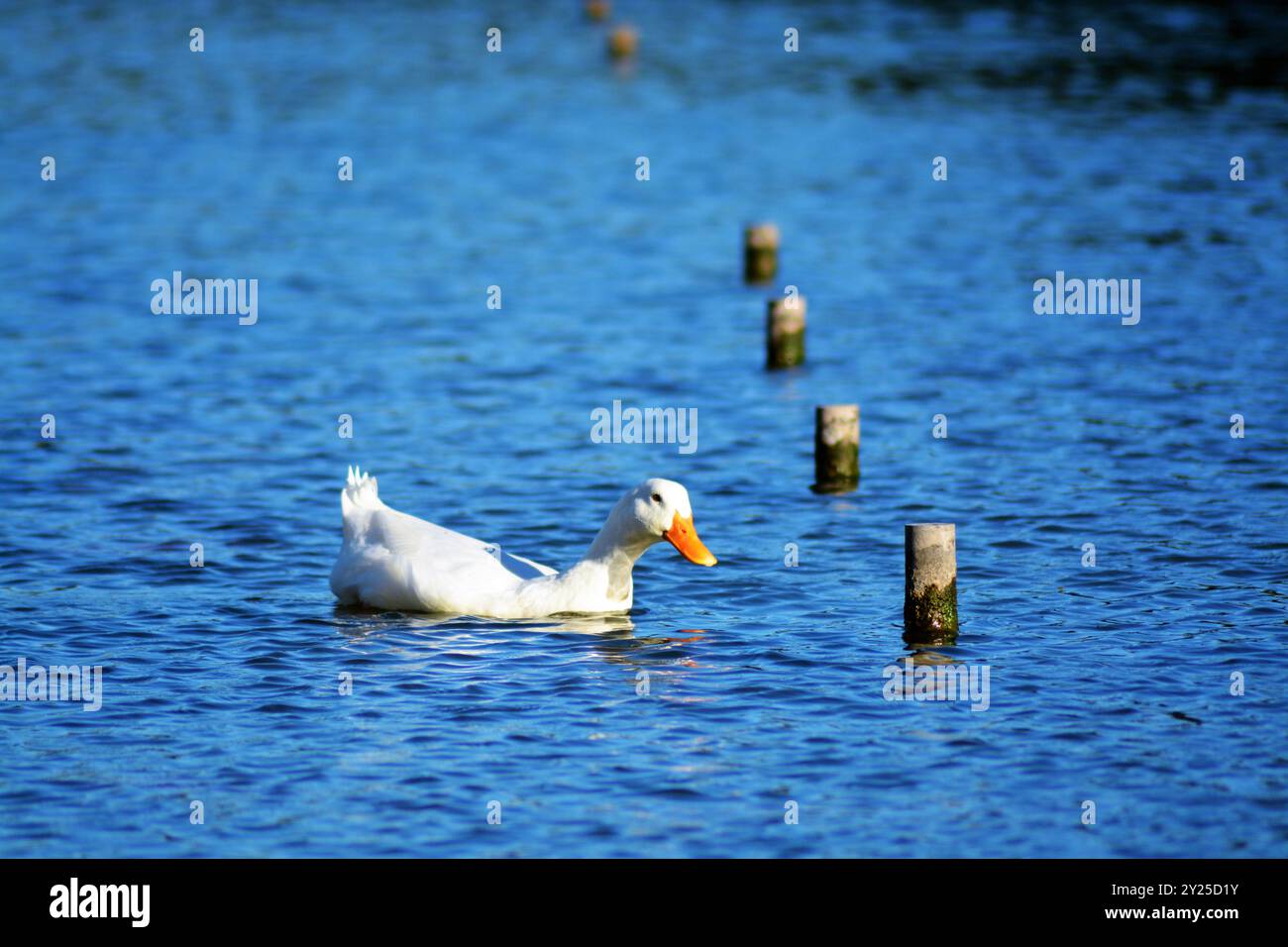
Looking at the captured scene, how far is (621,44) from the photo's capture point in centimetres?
5172

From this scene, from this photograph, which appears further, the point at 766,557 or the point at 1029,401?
the point at 1029,401

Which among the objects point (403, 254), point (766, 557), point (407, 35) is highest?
point (407, 35)

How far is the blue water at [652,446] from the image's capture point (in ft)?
41.5

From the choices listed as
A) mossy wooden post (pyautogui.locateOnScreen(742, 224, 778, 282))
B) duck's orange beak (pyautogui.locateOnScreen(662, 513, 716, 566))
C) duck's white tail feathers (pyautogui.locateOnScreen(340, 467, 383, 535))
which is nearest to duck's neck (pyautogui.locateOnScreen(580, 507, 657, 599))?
duck's orange beak (pyautogui.locateOnScreen(662, 513, 716, 566))

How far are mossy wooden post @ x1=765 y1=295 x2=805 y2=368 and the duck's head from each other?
964 centimetres

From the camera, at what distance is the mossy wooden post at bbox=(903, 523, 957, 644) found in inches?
589

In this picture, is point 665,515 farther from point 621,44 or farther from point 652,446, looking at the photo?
point 621,44

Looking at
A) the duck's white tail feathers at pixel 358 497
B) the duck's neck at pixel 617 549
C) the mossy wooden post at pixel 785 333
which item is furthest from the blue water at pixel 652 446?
the duck's white tail feathers at pixel 358 497

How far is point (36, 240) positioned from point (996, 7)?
33293mm

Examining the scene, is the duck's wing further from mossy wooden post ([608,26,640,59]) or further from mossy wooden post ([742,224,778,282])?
mossy wooden post ([608,26,640,59])

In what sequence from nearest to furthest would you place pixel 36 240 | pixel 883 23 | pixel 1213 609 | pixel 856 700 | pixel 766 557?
pixel 856 700 < pixel 1213 609 < pixel 766 557 < pixel 36 240 < pixel 883 23

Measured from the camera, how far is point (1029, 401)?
939 inches
